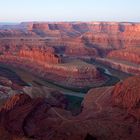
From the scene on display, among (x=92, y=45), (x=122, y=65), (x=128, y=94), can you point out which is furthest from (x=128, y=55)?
(x=128, y=94)

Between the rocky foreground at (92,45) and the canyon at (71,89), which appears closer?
the canyon at (71,89)

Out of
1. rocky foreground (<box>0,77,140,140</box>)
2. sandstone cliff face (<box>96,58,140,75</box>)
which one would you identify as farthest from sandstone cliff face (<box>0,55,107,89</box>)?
rocky foreground (<box>0,77,140,140</box>)

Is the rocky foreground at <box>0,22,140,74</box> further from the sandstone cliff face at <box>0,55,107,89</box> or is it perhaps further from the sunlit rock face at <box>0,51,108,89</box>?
the sandstone cliff face at <box>0,55,107,89</box>

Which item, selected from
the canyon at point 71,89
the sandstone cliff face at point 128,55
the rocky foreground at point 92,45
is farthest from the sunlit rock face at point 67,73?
the sandstone cliff face at point 128,55

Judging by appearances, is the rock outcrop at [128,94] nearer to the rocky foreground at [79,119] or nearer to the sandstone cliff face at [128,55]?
the rocky foreground at [79,119]

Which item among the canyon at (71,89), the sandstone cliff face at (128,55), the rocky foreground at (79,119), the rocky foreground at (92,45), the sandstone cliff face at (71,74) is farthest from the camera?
the rocky foreground at (92,45)

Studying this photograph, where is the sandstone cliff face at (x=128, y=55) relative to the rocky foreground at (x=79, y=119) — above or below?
below

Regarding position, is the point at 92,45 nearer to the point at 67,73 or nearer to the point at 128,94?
the point at 67,73
